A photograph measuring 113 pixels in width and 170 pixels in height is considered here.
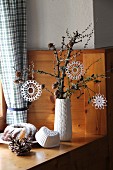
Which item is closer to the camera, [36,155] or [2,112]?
[36,155]

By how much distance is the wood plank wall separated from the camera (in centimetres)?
235

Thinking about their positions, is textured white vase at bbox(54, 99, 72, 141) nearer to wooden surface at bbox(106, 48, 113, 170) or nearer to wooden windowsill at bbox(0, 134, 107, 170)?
wooden windowsill at bbox(0, 134, 107, 170)

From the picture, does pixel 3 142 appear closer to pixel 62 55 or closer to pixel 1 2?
pixel 62 55

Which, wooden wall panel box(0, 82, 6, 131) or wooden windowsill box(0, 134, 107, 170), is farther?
wooden wall panel box(0, 82, 6, 131)

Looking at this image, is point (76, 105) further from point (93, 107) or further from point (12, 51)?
point (12, 51)

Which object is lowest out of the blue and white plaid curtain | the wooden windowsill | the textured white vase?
the wooden windowsill

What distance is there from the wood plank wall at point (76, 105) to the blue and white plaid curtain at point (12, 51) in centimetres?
8

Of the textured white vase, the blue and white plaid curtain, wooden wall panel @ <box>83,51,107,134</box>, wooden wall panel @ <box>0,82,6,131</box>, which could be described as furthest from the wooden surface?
wooden wall panel @ <box>0,82,6,131</box>

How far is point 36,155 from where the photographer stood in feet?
6.72

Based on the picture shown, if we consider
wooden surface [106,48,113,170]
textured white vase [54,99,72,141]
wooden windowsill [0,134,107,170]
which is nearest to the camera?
wooden windowsill [0,134,107,170]

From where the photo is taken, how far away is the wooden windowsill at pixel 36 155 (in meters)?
1.89

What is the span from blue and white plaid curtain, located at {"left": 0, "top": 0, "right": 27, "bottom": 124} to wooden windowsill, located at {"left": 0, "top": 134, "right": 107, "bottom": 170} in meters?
0.29

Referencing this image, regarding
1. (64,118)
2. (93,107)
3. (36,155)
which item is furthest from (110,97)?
(36,155)

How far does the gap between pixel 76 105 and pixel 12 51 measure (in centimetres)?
47
